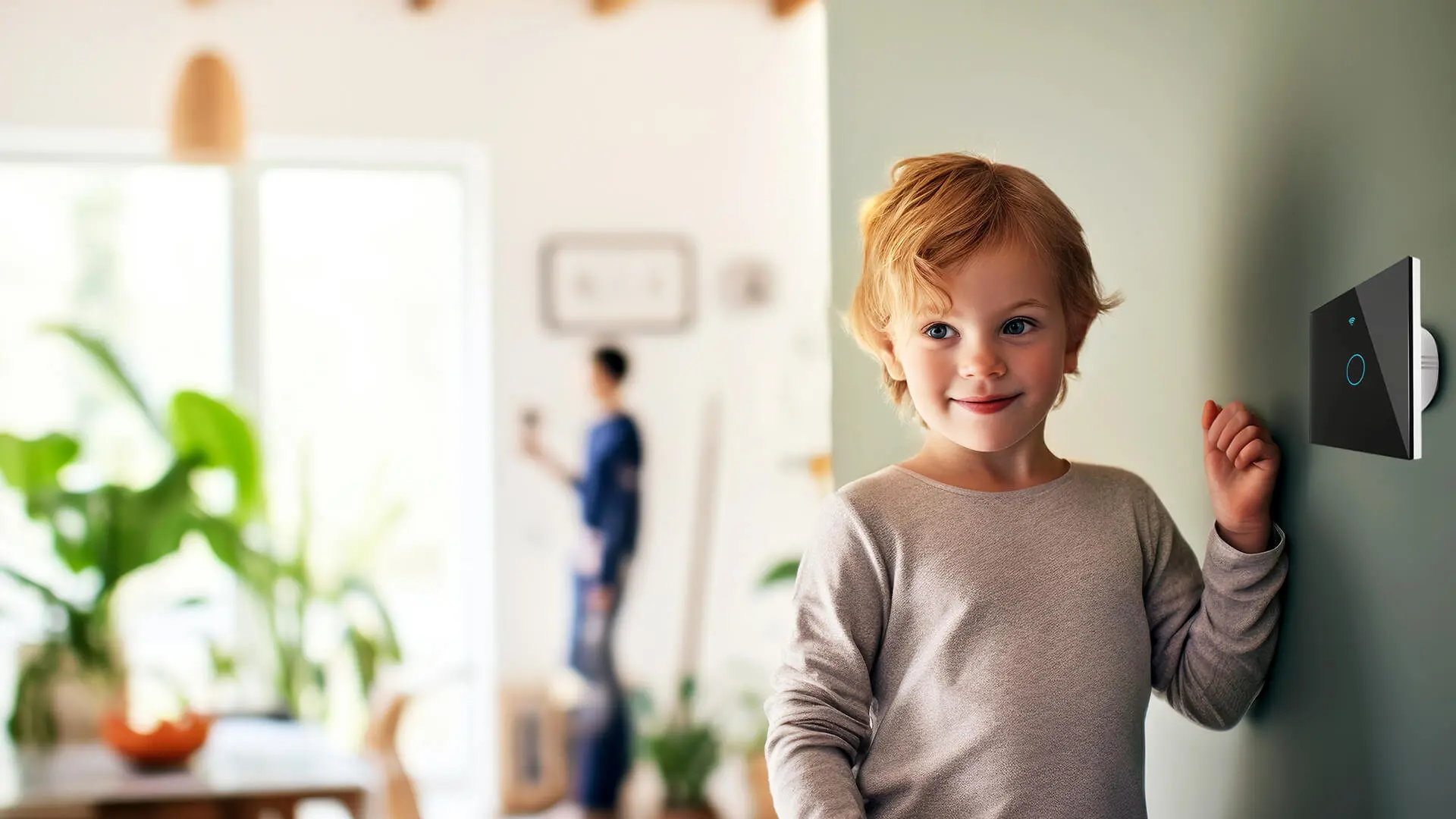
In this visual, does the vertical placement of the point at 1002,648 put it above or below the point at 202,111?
below

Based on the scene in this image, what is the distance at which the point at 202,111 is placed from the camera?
9.74 feet

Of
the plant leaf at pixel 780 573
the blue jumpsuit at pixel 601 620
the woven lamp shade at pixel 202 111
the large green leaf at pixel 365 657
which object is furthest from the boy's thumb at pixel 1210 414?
the large green leaf at pixel 365 657

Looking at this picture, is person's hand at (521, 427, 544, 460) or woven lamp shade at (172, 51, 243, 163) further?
person's hand at (521, 427, 544, 460)

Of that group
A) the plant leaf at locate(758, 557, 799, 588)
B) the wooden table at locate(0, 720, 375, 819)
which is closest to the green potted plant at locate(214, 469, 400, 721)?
the wooden table at locate(0, 720, 375, 819)

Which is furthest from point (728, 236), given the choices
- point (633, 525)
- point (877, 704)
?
point (877, 704)

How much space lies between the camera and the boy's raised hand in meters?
0.80

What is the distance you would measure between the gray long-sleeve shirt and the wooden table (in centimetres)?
211

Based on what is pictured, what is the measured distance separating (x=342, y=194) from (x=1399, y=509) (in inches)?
163

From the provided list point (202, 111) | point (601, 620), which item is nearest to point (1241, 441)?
point (202, 111)

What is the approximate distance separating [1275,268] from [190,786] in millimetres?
2505

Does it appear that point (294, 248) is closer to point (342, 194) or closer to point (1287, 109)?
point (342, 194)

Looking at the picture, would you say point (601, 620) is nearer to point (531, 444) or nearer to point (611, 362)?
point (531, 444)

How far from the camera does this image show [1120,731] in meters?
0.85

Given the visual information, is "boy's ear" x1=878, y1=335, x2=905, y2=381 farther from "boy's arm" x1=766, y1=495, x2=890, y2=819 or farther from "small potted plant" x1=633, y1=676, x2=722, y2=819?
"small potted plant" x1=633, y1=676, x2=722, y2=819
